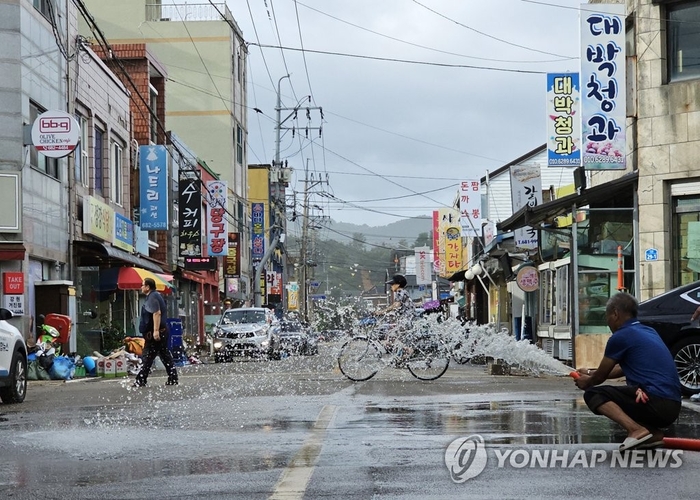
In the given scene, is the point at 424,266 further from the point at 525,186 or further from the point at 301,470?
the point at 301,470

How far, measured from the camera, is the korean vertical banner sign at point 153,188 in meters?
38.3

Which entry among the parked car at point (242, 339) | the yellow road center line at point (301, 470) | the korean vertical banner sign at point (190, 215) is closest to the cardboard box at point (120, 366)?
the parked car at point (242, 339)

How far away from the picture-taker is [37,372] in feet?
78.2

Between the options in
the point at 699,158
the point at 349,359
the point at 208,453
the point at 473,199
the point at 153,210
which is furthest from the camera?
the point at 473,199

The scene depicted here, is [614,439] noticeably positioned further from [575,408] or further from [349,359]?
[349,359]

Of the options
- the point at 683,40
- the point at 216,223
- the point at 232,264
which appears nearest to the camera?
the point at 683,40

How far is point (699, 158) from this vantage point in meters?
23.0

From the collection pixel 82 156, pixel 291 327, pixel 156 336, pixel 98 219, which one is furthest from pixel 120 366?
pixel 291 327

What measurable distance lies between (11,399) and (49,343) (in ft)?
28.5

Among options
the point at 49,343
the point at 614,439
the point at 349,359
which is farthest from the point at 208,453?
the point at 49,343

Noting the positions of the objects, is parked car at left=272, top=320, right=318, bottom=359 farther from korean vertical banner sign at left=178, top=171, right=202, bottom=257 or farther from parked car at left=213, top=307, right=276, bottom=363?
korean vertical banner sign at left=178, top=171, right=202, bottom=257

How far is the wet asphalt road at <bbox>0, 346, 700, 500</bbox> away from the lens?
276 inches

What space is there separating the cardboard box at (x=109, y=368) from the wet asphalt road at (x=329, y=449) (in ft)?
33.5

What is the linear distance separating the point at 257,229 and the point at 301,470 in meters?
63.7
